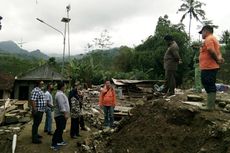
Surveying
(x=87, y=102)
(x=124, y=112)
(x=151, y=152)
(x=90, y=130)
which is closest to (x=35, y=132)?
(x=90, y=130)

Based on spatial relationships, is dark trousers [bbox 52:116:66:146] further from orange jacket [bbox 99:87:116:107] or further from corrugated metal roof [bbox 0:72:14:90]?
corrugated metal roof [bbox 0:72:14:90]

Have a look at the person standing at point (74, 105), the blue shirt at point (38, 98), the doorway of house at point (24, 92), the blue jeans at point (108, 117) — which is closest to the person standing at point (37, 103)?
the blue shirt at point (38, 98)

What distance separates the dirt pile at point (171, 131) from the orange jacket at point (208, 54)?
99cm

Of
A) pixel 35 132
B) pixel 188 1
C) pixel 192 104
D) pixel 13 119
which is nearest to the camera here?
pixel 192 104

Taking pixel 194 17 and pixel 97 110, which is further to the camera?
pixel 194 17

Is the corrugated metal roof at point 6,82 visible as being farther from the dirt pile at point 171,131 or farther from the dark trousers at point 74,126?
the dirt pile at point 171,131

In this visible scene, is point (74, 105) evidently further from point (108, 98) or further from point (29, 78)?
point (29, 78)

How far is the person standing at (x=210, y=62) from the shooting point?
7.56m

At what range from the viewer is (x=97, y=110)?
1530 cm

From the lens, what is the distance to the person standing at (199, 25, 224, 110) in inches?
298

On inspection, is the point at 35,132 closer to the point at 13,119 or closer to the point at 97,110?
the point at 13,119

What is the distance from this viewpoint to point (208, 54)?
7691 mm

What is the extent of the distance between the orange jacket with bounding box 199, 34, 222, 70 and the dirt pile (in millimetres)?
990

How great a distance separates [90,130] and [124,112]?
4.76ft
